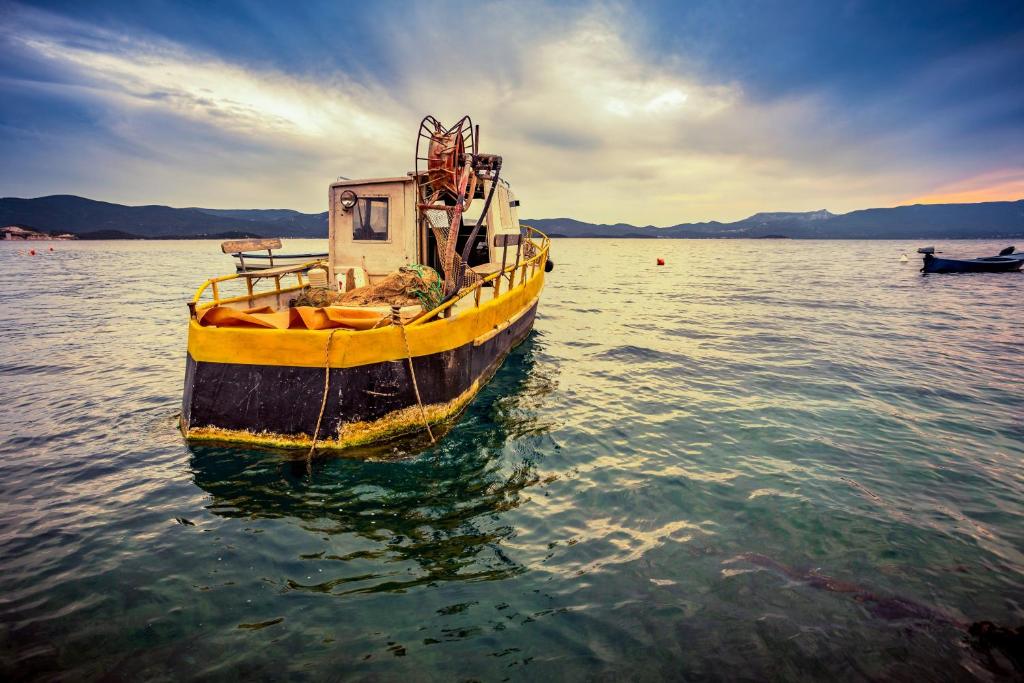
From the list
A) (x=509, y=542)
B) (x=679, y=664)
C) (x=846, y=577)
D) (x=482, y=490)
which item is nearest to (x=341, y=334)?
(x=482, y=490)

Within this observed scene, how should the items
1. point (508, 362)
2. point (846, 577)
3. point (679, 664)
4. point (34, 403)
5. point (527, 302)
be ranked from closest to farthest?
1. point (679, 664)
2. point (846, 577)
3. point (34, 403)
4. point (508, 362)
5. point (527, 302)

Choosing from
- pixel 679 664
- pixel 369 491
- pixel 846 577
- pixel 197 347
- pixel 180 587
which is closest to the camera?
pixel 679 664

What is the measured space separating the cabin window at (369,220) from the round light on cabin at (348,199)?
0.40 feet

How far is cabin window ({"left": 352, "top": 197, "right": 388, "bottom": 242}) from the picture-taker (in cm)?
986

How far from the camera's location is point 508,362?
11.3 metres

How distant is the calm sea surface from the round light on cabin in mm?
4866

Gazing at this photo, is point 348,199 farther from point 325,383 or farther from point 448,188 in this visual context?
→ point 325,383

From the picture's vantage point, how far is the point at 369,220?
32.6 ft

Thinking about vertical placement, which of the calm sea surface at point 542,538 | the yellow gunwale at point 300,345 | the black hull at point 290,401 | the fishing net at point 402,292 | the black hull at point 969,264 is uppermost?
the black hull at point 969,264

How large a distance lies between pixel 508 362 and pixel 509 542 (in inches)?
270

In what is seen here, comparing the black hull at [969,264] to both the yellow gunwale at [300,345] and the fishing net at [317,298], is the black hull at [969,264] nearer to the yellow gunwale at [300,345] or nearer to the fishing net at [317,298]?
the fishing net at [317,298]

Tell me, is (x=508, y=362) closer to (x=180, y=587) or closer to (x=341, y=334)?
(x=341, y=334)

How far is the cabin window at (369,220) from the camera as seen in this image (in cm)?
986

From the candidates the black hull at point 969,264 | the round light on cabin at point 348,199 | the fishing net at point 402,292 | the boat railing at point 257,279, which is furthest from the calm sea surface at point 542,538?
the black hull at point 969,264
